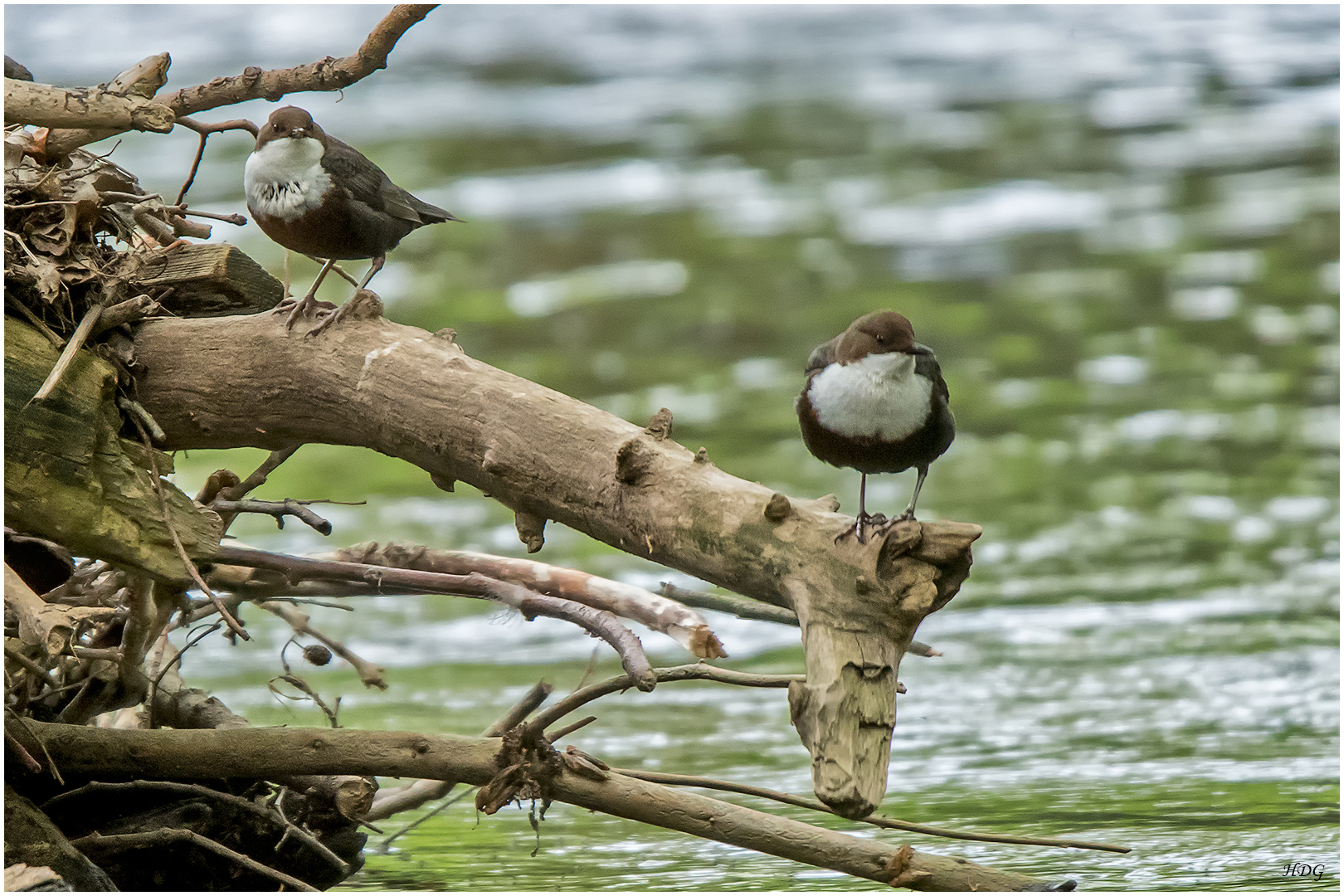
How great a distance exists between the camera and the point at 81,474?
3.33m

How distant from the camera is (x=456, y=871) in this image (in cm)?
416

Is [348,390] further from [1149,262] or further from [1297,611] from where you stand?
[1149,262]

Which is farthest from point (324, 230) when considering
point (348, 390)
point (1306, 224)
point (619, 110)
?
point (619, 110)

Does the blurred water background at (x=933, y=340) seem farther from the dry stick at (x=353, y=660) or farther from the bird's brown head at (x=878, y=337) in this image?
the bird's brown head at (x=878, y=337)

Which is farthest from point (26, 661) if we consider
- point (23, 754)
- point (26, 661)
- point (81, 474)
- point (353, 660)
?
point (353, 660)

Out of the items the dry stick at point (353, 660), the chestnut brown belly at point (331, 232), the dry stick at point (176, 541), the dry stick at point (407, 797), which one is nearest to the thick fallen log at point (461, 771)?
the dry stick at point (176, 541)

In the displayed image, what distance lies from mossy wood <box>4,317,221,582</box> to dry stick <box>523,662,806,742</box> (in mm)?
843

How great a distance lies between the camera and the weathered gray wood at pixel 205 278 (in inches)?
148

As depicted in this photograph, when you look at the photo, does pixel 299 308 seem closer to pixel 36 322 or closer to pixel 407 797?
pixel 36 322

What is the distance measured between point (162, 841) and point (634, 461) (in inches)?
56.9

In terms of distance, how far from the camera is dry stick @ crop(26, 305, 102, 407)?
10.1 ft

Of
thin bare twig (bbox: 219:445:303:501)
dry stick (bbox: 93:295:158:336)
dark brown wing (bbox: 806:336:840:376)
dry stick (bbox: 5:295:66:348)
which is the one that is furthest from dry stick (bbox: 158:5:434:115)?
dark brown wing (bbox: 806:336:840:376)

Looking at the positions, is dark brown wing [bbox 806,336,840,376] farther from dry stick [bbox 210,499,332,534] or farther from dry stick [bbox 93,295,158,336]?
dry stick [bbox 93,295,158,336]

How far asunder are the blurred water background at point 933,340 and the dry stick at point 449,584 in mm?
868
